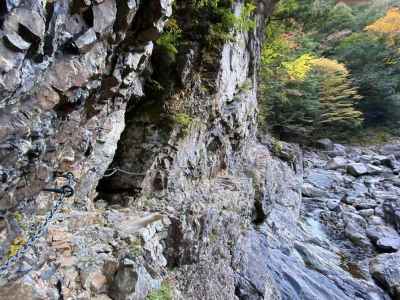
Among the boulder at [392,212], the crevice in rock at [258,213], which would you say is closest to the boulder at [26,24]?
the crevice in rock at [258,213]

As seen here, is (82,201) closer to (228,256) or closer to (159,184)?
(159,184)

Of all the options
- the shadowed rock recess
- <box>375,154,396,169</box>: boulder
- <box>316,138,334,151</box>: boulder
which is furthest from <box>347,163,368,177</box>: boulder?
the shadowed rock recess

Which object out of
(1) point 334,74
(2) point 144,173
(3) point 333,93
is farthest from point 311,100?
(2) point 144,173

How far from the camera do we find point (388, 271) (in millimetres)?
6930

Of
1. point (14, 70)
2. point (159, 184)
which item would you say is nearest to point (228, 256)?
point (159, 184)

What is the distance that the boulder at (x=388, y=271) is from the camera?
6504 millimetres

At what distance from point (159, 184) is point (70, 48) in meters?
2.45

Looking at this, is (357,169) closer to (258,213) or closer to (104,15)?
(258,213)

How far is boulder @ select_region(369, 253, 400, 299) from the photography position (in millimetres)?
6504

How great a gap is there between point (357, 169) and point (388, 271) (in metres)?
6.25

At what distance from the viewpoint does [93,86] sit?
8.61 feet

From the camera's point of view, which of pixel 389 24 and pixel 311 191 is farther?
pixel 389 24

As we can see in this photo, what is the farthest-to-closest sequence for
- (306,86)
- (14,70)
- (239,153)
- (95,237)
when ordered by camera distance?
(306,86) < (239,153) < (95,237) < (14,70)

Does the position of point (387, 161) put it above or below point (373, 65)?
below
